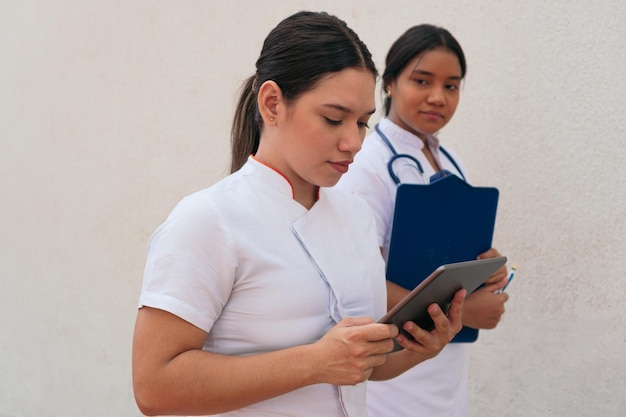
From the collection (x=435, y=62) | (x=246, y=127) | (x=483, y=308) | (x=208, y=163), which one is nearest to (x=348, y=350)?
(x=246, y=127)

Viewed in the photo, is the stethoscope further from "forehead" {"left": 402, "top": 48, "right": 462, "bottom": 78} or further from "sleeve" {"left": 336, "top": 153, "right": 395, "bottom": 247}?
"forehead" {"left": 402, "top": 48, "right": 462, "bottom": 78}

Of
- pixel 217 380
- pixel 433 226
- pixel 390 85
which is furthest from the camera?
pixel 390 85

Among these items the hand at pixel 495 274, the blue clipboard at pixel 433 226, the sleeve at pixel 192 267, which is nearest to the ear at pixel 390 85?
the blue clipboard at pixel 433 226

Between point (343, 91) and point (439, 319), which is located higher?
Result: point (343, 91)

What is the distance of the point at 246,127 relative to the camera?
1.52 metres

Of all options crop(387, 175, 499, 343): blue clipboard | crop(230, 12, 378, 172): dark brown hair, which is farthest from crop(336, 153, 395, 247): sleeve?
crop(230, 12, 378, 172): dark brown hair

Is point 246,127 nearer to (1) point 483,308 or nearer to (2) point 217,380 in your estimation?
(2) point 217,380

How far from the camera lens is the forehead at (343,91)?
1344mm

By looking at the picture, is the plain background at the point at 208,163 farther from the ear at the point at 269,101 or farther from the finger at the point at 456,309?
the ear at the point at 269,101

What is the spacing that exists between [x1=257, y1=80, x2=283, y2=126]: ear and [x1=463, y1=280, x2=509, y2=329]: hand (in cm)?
89

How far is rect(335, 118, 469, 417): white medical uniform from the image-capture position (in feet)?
6.47

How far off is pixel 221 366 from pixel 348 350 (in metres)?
0.21

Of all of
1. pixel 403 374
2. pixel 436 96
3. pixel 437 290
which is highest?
pixel 436 96

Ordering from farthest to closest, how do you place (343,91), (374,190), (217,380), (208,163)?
1. (208,163)
2. (374,190)
3. (343,91)
4. (217,380)
